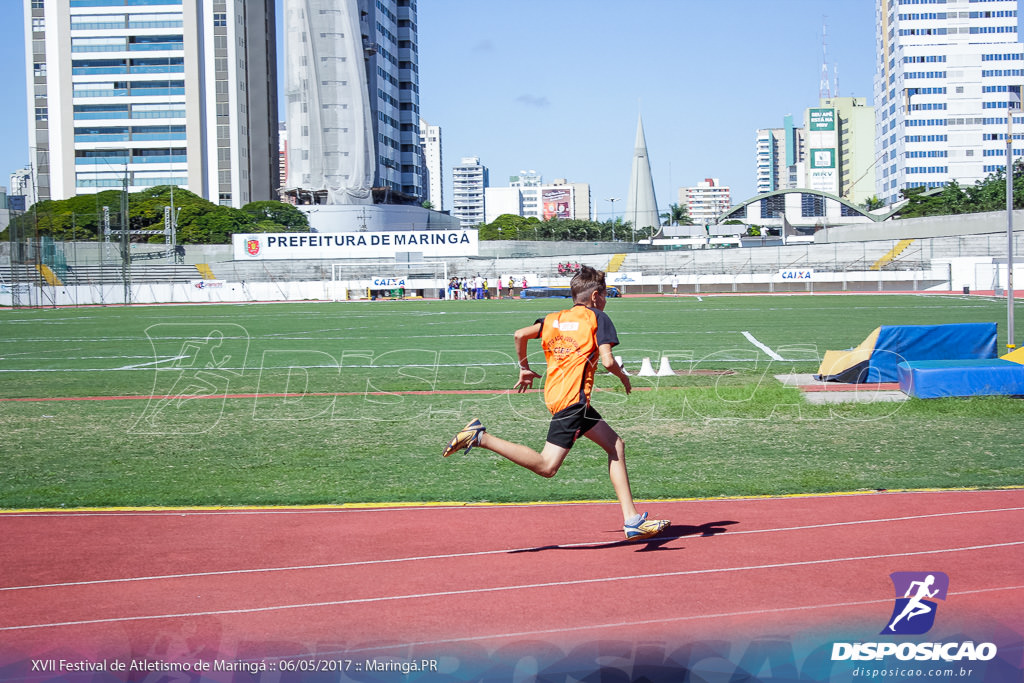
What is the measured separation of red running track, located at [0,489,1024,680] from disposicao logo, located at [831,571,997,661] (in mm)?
84

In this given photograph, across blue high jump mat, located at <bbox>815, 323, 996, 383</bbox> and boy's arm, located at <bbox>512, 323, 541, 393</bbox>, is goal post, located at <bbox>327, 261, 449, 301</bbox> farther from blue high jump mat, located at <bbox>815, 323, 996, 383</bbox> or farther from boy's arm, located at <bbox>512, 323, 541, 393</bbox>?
boy's arm, located at <bbox>512, 323, 541, 393</bbox>

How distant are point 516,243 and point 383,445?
98.1 metres

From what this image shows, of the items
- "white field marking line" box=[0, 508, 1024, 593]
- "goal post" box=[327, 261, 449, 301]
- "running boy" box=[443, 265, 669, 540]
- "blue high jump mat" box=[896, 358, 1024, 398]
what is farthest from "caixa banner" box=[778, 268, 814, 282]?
"running boy" box=[443, 265, 669, 540]

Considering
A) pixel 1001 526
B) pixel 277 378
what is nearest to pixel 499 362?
pixel 277 378

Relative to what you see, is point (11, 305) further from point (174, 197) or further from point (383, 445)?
point (383, 445)

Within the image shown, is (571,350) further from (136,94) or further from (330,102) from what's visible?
(136,94)

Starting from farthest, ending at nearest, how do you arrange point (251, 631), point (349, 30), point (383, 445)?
point (349, 30)
point (383, 445)
point (251, 631)

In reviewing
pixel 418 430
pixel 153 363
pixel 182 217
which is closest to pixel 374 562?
pixel 418 430

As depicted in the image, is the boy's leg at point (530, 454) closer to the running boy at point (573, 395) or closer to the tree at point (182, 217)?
the running boy at point (573, 395)

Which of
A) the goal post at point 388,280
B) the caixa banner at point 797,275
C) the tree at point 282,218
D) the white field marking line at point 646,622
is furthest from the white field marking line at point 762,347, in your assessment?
the tree at point 282,218

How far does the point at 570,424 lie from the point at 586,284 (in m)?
0.99

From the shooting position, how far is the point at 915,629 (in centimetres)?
498

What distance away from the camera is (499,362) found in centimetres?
2141

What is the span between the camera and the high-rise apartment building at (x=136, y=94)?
120625 mm
